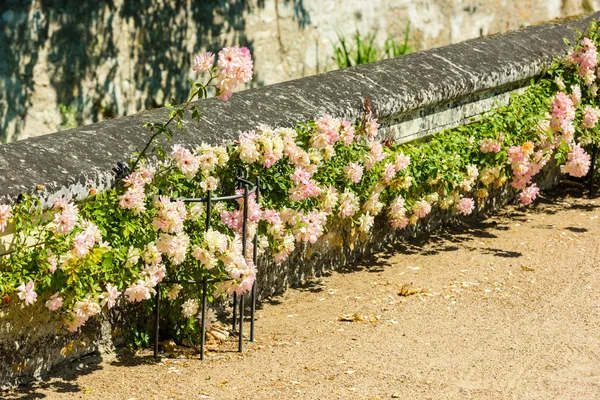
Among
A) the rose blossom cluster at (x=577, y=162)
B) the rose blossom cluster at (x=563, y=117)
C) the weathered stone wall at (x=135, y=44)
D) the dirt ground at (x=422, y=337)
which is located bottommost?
the dirt ground at (x=422, y=337)

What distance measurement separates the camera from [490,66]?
21.9 feet

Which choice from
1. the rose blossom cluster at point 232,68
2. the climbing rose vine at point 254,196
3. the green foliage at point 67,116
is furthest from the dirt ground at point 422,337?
the green foliage at point 67,116

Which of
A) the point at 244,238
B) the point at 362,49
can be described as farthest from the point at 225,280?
the point at 362,49

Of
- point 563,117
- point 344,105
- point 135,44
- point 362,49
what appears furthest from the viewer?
point 362,49

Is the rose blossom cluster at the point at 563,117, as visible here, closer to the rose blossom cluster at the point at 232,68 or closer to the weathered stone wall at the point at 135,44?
the rose blossom cluster at the point at 232,68

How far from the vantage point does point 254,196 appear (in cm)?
486

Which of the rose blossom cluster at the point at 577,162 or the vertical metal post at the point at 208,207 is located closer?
the vertical metal post at the point at 208,207

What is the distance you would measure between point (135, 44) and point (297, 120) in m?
3.14

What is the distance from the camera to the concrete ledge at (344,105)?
4.35m

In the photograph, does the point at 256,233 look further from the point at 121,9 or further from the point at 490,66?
the point at 121,9

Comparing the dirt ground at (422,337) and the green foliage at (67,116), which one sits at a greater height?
the green foliage at (67,116)

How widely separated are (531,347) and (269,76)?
180 inches

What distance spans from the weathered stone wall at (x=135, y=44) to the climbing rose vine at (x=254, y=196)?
266 centimetres

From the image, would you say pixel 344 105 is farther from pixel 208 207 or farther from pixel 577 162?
pixel 577 162
